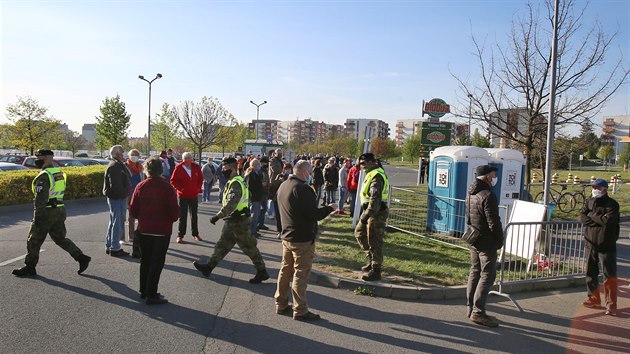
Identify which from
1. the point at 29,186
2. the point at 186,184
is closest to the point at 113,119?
the point at 29,186

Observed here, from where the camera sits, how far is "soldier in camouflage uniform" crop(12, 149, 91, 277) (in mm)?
6234

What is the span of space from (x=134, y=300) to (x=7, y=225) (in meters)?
7.09

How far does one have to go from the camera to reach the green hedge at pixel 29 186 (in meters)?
12.8

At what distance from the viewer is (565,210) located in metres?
16.3

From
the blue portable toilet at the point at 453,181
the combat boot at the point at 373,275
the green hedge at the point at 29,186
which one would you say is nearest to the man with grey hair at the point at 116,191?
the combat boot at the point at 373,275

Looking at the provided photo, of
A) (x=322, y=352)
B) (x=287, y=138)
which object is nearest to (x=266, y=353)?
(x=322, y=352)

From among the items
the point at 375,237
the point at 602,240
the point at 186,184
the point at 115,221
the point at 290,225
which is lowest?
the point at 115,221

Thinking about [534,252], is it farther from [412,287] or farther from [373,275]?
[373,275]

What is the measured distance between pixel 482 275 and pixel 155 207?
3.94 metres

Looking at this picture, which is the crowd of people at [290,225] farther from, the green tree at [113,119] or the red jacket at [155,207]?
the green tree at [113,119]

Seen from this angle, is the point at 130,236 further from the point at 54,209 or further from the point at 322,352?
the point at 322,352

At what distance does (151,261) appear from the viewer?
545cm

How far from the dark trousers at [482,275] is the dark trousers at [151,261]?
3.67 metres

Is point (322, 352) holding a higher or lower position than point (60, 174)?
lower
